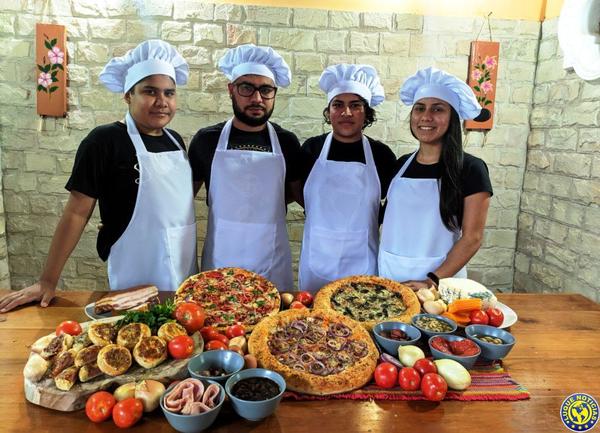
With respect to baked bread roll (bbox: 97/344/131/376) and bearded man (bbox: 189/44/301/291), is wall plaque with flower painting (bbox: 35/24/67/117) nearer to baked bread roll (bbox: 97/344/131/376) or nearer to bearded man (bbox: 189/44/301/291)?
bearded man (bbox: 189/44/301/291)

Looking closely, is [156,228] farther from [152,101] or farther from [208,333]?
[208,333]

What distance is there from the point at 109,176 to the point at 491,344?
7.20 feet

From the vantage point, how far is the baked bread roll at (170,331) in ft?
5.41

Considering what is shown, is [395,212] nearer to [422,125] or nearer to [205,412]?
[422,125]

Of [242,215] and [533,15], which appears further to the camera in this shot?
[533,15]

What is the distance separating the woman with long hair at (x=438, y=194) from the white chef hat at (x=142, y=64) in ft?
4.91

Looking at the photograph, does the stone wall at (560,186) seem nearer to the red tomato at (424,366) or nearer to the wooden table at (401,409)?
the wooden table at (401,409)

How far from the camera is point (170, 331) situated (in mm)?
1669

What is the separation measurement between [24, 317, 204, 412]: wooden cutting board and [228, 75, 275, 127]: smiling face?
1.80 meters

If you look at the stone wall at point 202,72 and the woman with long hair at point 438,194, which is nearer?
the woman with long hair at point 438,194

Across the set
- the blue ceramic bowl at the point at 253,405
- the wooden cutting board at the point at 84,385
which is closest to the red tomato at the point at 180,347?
the wooden cutting board at the point at 84,385

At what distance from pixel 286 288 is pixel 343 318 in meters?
1.32

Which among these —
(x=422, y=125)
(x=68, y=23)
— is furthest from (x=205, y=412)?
(x=68, y=23)

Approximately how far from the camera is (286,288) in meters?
3.24
